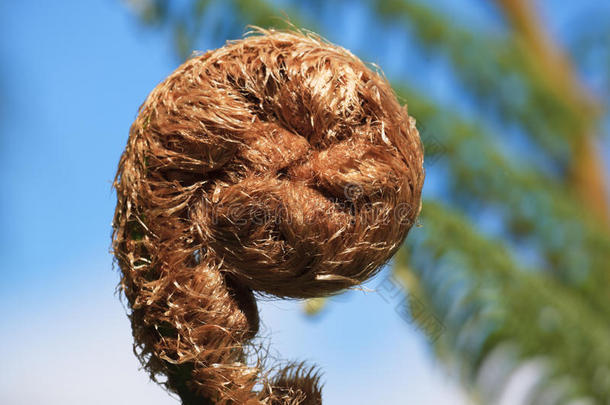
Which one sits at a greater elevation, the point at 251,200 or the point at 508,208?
the point at 508,208

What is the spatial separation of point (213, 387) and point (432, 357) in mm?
2368

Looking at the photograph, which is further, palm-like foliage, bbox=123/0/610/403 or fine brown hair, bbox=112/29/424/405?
palm-like foliage, bbox=123/0/610/403

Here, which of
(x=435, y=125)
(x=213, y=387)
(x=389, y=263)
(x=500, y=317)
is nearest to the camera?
(x=213, y=387)

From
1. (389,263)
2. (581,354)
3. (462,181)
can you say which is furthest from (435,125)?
(389,263)

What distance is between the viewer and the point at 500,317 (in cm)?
314

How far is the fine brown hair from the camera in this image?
1.02m

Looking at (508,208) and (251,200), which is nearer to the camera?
(251,200)

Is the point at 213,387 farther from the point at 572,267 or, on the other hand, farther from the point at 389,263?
the point at 572,267

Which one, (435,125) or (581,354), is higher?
(435,125)

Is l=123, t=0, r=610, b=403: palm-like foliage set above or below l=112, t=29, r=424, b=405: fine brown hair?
above

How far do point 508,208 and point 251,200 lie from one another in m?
2.90

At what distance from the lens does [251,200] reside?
1.00 metres

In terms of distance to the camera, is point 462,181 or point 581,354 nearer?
point 581,354

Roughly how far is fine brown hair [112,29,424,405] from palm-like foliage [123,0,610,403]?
4.81 feet
